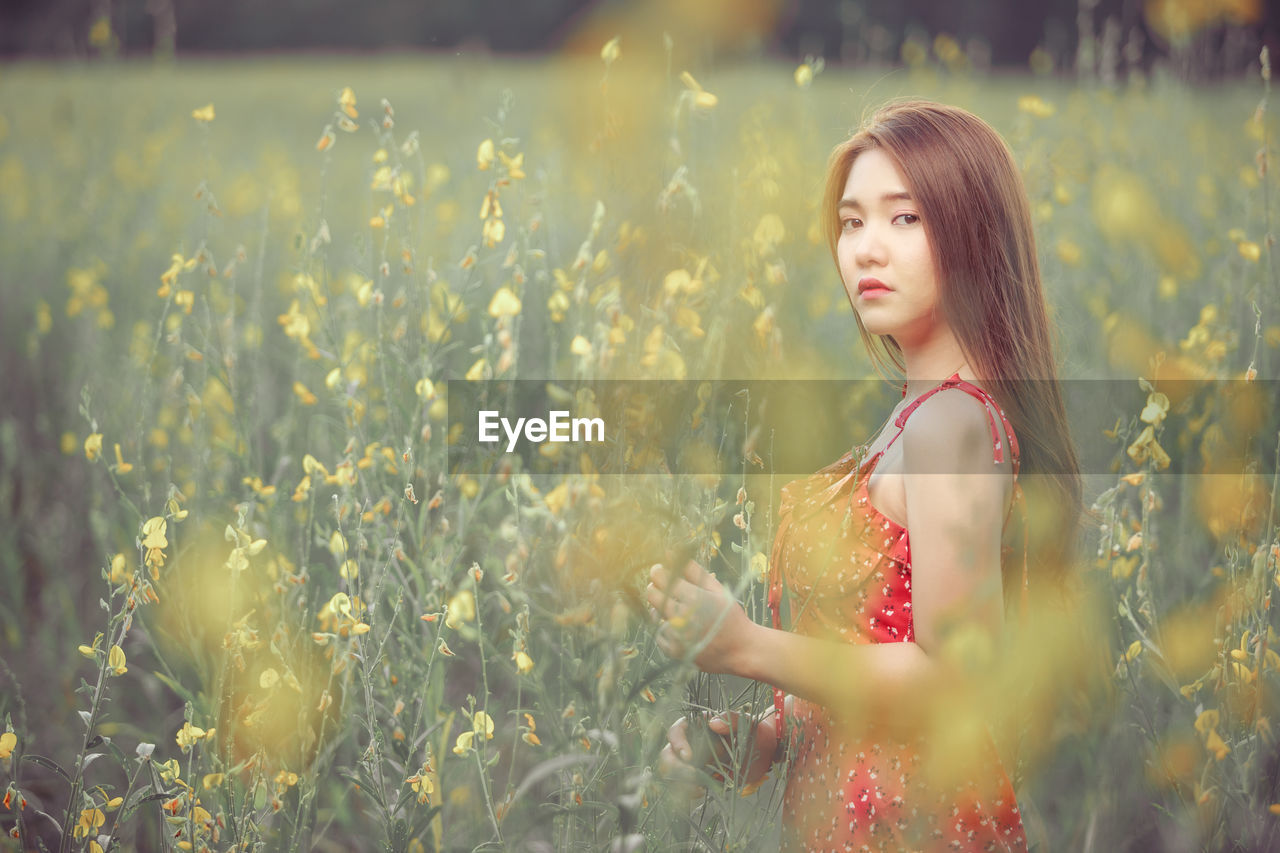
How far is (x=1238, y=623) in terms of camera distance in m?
1.34

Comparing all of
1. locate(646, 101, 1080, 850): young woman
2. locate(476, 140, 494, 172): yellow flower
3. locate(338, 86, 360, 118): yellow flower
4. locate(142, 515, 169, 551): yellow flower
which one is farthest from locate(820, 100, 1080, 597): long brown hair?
locate(142, 515, 169, 551): yellow flower

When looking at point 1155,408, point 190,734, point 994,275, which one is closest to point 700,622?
point 994,275

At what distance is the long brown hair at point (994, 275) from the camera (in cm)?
111

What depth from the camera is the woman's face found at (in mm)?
1101

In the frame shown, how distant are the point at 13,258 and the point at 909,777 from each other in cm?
387

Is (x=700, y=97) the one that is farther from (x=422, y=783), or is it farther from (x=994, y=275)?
(x=422, y=783)

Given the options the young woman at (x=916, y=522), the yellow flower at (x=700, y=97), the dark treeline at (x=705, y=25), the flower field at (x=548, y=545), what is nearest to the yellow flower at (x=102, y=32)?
the dark treeline at (x=705, y=25)

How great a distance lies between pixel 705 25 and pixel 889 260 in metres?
0.50

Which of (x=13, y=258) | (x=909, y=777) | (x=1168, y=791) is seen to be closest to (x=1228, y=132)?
(x=1168, y=791)

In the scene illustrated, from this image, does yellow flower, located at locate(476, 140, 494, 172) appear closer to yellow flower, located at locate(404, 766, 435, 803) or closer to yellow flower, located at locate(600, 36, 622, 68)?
yellow flower, located at locate(600, 36, 622, 68)

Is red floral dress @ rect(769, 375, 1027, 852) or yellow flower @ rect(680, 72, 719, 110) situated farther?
yellow flower @ rect(680, 72, 719, 110)

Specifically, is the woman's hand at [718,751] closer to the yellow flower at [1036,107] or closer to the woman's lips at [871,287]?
the woman's lips at [871,287]

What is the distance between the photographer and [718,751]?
1318mm

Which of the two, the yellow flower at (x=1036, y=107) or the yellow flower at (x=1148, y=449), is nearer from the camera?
Result: the yellow flower at (x=1148, y=449)
